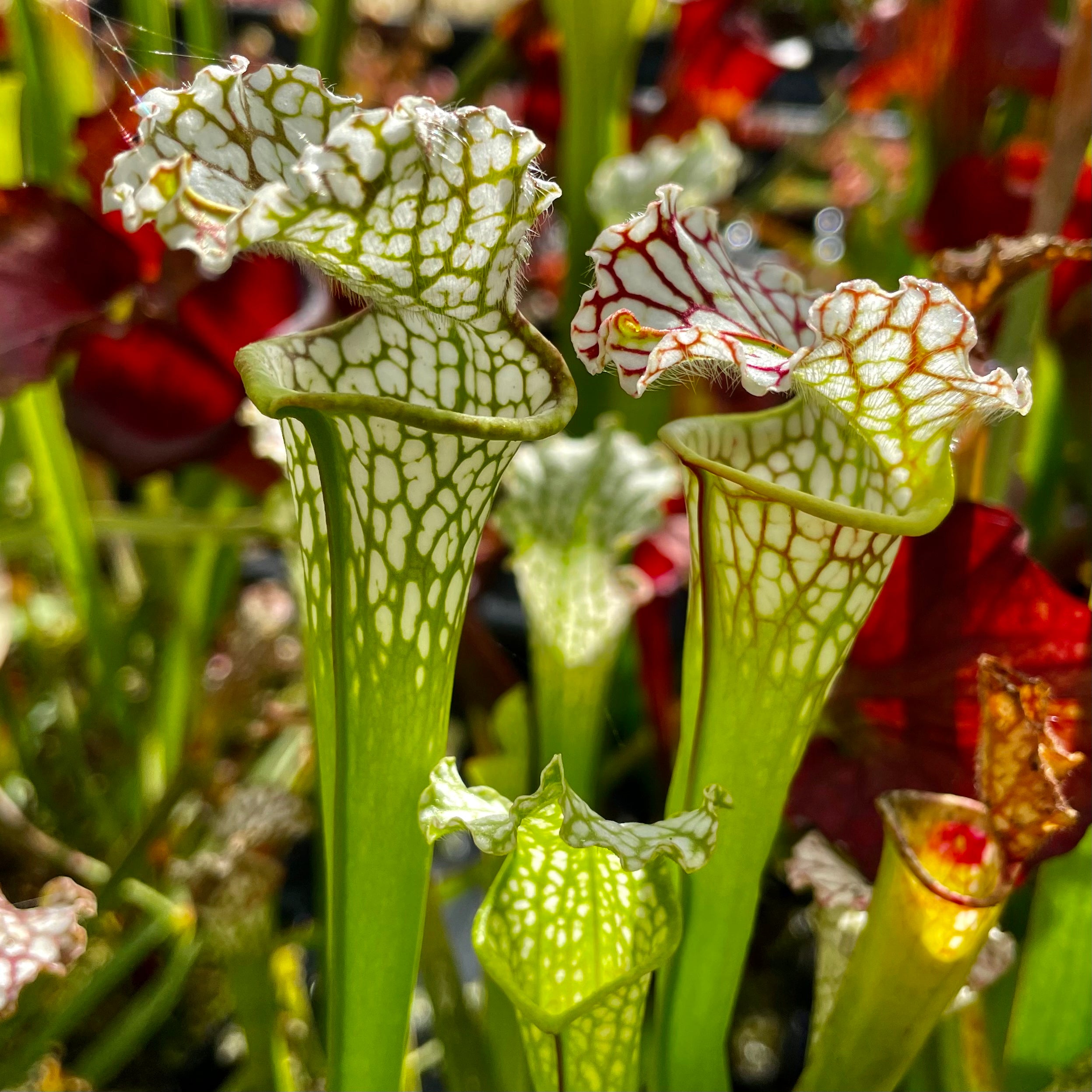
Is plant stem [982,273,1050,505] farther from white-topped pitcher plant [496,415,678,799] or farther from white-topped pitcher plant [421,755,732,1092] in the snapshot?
white-topped pitcher plant [421,755,732,1092]

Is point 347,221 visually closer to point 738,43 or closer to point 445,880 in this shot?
point 445,880

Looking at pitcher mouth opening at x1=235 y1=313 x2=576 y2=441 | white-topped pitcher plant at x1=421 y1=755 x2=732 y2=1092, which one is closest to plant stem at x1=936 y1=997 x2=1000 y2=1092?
white-topped pitcher plant at x1=421 y1=755 x2=732 y2=1092

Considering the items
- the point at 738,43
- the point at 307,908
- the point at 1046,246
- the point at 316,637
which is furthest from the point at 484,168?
the point at 738,43

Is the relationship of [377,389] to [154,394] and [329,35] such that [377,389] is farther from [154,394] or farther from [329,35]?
[329,35]

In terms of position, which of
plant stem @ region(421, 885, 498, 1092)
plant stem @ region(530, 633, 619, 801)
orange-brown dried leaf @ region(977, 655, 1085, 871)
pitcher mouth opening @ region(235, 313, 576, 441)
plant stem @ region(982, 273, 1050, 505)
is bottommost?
plant stem @ region(421, 885, 498, 1092)

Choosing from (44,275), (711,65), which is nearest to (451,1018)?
(44,275)

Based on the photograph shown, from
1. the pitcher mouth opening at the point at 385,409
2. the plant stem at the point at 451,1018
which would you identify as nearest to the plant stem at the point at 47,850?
the plant stem at the point at 451,1018

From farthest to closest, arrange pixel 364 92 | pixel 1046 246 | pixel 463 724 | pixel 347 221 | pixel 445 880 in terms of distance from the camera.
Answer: pixel 364 92, pixel 463 724, pixel 445 880, pixel 1046 246, pixel 347 221
